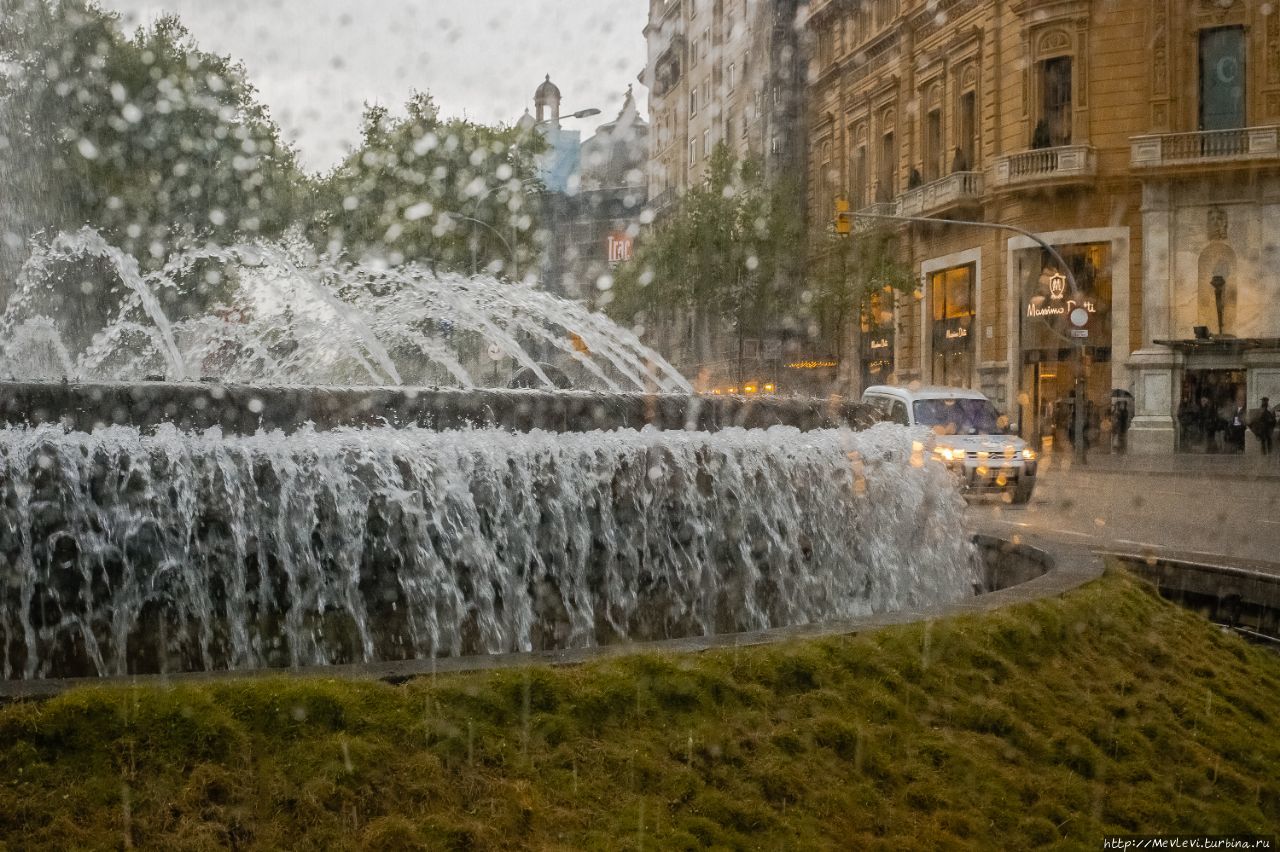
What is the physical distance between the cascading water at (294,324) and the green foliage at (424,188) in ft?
21.9

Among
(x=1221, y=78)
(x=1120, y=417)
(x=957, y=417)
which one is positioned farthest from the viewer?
(x=1221, y=78)

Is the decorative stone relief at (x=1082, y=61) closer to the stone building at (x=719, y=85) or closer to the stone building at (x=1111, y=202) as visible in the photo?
the stone building at (x=1111, y=202)

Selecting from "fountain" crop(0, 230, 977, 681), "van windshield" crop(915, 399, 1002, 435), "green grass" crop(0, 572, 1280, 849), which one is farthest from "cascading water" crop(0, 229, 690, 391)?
"van windshield" crop(915, 399, 1002, 435)

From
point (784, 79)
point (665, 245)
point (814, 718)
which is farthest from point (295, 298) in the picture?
point (784, 79)

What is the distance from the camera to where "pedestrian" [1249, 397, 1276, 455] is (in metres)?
27.8

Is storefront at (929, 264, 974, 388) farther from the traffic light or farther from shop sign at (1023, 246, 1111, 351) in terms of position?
the traffic light

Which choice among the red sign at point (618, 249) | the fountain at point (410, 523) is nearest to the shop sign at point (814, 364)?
the red sign at point (618, 249)

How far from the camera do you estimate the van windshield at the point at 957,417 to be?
1948 cm

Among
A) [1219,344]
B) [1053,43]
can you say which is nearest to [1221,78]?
[1053,43]

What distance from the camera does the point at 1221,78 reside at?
30938 mm

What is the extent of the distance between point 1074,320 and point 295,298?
17.5 meters

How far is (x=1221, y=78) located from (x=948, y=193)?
7484 millimetres

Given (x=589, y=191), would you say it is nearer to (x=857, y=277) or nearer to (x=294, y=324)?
(x=857, y=277)

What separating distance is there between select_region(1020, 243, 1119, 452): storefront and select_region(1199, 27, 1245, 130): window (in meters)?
3.74
